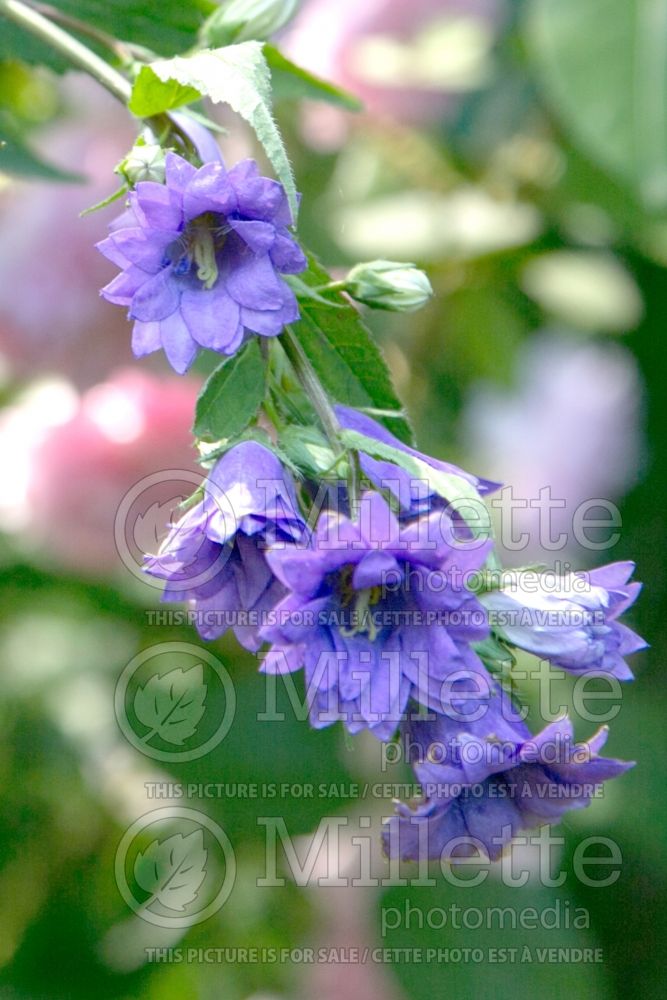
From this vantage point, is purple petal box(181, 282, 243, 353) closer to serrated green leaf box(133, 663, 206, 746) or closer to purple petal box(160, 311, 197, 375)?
purple petal box(160, 311, 197, 375)

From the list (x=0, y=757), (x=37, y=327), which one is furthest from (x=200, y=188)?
(x=0, y=757)

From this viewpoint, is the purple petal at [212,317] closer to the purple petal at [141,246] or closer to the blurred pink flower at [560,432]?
the purple petal at [141,246]

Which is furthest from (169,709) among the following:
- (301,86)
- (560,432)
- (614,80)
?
(560,432)

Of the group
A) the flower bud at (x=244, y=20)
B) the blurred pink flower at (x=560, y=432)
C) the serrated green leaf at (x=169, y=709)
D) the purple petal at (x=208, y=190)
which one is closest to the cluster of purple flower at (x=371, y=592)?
the purple petal at (x=208, y=190)

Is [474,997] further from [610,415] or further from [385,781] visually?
[610,415]

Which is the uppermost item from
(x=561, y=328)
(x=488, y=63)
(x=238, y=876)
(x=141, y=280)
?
(x=141, y=280)

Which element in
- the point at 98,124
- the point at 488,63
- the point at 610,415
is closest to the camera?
the point at 98,124

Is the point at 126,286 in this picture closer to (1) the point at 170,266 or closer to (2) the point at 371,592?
(1) the point at 170,266
